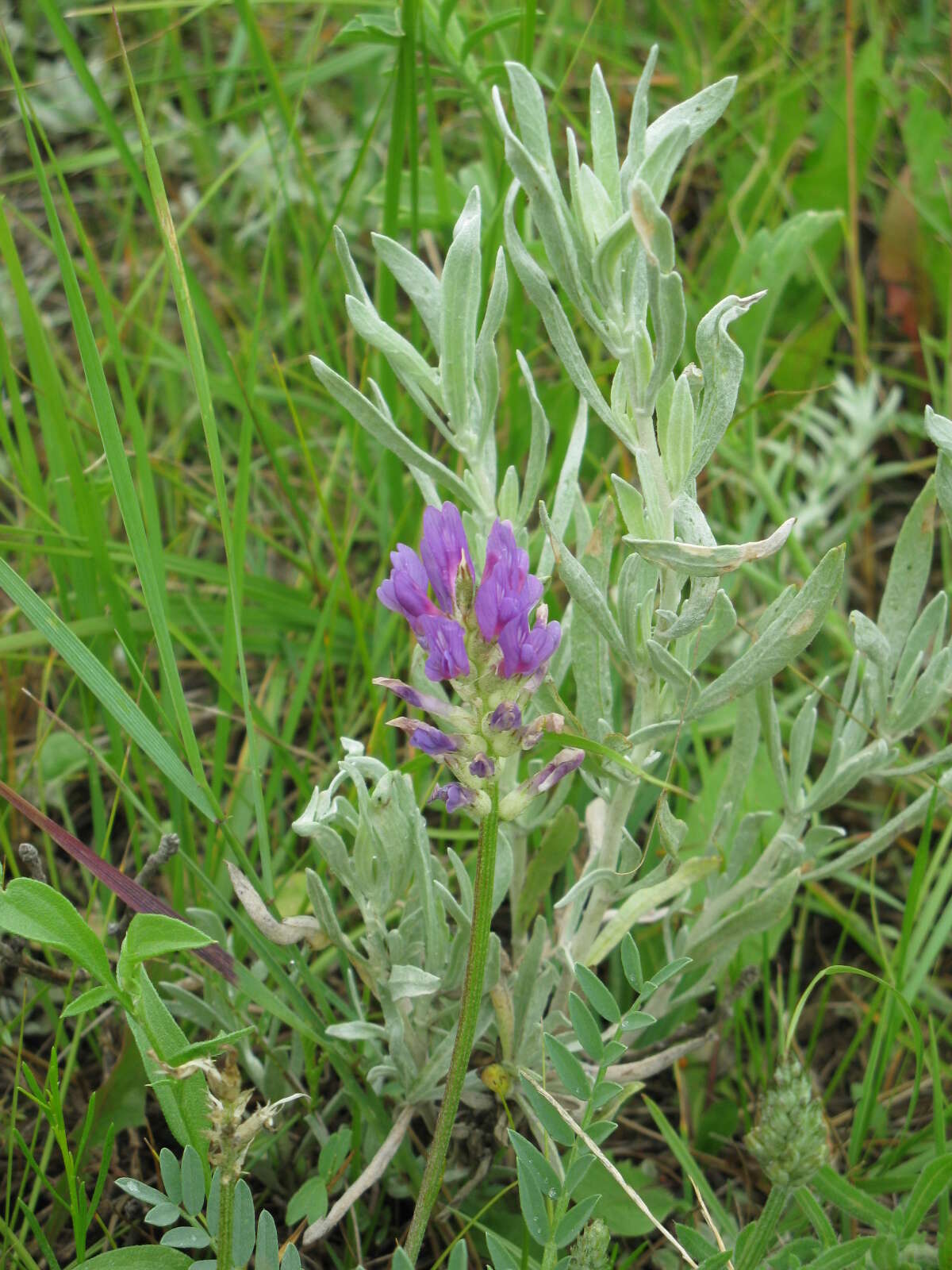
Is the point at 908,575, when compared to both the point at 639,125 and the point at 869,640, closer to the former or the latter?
the point at 869,640

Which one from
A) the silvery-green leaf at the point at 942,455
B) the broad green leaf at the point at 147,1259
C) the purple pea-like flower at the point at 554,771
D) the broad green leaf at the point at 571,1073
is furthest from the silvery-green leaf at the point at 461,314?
the broad green leaf at the point at 147,1259

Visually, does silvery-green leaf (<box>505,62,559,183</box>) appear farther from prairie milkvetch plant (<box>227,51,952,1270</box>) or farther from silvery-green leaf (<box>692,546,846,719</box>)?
silvery-green leaf (<box>692,546,846,719</box>)

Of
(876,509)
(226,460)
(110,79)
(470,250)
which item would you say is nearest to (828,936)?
(876,509)

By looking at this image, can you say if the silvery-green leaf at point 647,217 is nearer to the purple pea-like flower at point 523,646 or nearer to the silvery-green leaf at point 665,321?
the silvery-green leaf at point 665,321

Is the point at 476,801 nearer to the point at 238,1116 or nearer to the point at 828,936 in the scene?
the point at 238,1116

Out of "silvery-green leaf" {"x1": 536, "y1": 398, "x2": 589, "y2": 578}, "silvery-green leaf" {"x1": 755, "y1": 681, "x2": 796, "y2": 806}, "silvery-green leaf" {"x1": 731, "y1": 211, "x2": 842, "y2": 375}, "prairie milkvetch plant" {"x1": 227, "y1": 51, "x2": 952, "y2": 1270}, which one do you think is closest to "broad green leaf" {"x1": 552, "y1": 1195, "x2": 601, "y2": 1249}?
"prairie milkvetch plant" {"x1": 227, "y1": 51, "x2": 952, "y2": 1270}

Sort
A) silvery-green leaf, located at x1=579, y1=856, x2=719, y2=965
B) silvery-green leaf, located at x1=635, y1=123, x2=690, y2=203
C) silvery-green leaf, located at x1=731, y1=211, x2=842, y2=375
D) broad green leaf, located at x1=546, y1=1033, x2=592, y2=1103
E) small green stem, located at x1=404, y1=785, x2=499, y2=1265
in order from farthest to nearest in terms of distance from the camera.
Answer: silvery-green leaf, located at x1=731, y1=211, x2=842, y2=375 → silvery-green leaf, located at x1=579, y1=856, x2=719, y2=965 → broad green leaf, located at x1=546, y1=1033, x2=592, y2=1103 → silvery-green leaf, located at x1=635, y1=123, x2=690, y2=203 → small green stem, located at x1=404, y1=785, x2=499, y2=1265
